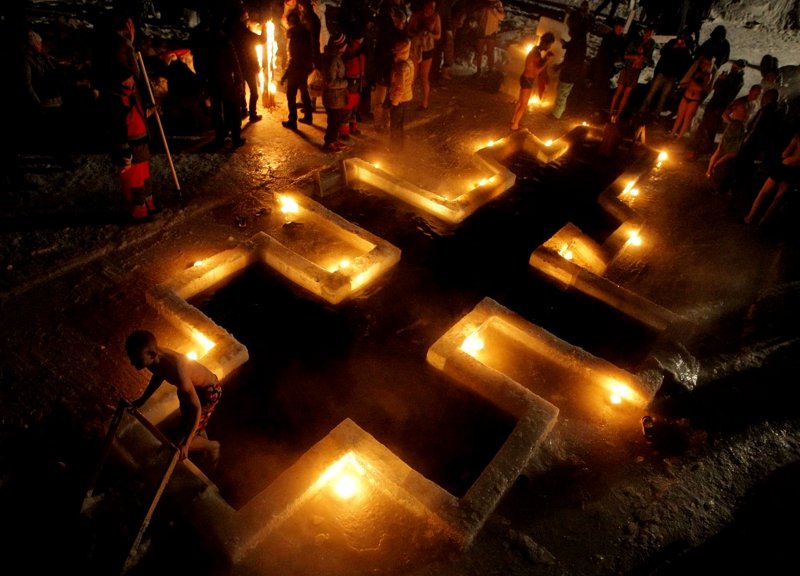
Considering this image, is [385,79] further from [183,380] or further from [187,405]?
[187,405]

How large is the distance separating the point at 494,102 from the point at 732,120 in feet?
16.8

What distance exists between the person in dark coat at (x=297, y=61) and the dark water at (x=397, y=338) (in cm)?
268

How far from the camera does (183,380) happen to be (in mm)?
3592

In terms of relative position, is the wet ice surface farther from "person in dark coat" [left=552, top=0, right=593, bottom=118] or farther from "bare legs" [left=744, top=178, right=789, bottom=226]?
"person in dark coat" [left=552, top=0, right=593, bottom=118]

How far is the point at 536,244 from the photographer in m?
7.32

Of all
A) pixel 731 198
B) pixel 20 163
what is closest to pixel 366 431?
pixel 20 163

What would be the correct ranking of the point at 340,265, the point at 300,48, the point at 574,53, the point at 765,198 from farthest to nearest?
1. the point at 574,53
2. the point at 300,48
3. the point at 765,198
4. the point at 340,265

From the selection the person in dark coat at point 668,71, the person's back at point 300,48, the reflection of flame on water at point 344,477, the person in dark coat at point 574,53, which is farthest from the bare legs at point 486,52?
the reflection of flame on water at point 344,477

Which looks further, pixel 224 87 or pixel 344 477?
pixel 224 87

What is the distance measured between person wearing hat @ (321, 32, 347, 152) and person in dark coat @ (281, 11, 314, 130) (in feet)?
2.97

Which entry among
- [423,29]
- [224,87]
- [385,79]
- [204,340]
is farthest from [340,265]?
[423,29]

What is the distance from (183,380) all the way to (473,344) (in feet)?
10.5

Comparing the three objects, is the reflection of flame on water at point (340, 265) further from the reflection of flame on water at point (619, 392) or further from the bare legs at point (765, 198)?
the bare legs at point (765, 198)

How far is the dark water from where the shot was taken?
451 centimetres
